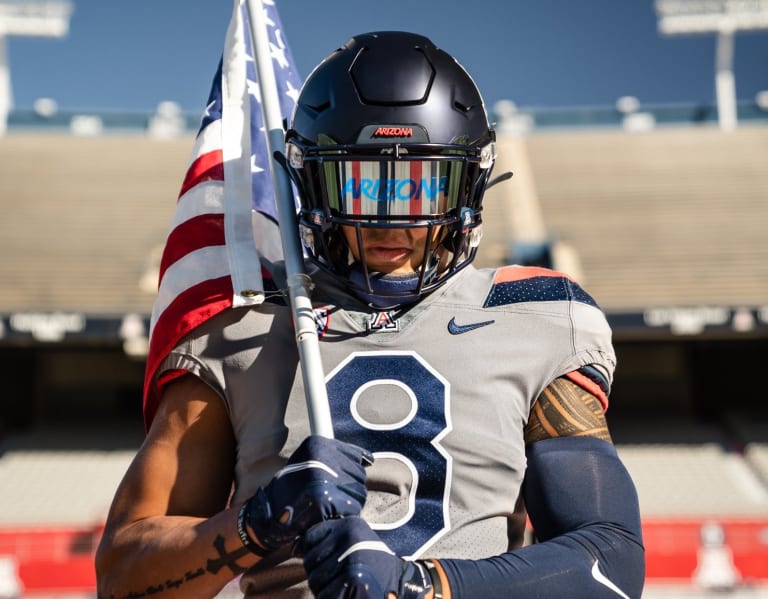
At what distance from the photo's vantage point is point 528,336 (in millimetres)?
1642

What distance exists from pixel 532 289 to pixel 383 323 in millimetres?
285

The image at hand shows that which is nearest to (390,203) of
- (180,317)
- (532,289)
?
(532,289)

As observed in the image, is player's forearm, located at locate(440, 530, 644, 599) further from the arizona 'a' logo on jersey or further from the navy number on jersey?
the arizona 'a' logo on jersey

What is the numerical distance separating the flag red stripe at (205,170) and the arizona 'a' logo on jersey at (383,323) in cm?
57

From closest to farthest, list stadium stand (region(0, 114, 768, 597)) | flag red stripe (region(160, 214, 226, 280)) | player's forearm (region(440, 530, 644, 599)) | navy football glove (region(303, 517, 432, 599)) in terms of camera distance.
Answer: navy football glove (region(303, 517, 432, 599)) → player's forearm (region(440, 530, 644, 599)) → flag red stripe (region(160, 214, 226, 280)) → stadium stand (region(0, 114, 768, 597))

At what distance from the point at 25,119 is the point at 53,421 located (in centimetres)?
860

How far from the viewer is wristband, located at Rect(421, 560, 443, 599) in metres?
1.32

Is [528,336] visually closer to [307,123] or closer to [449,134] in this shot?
[449,134]

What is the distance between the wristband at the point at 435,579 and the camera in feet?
4.32

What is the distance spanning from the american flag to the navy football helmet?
7.1 inches

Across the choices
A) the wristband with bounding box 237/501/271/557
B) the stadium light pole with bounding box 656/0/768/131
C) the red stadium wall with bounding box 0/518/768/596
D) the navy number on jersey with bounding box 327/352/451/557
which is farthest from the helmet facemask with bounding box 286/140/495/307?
the stadium light pole with bounding box 656/0/768/131

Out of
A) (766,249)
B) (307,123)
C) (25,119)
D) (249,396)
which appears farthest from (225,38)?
(25,119)

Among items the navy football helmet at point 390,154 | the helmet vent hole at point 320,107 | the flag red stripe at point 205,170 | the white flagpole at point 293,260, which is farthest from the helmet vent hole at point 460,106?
the flag red stripe at point 205,170

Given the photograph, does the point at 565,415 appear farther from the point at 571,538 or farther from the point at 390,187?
the point at 390,187
